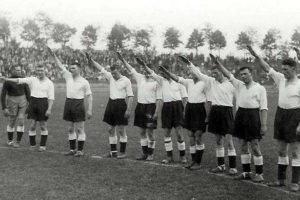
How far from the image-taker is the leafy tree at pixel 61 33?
7474 cm

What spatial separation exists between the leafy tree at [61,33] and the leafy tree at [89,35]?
366 centimetres

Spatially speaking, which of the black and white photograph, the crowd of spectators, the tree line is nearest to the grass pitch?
the black and white photograph

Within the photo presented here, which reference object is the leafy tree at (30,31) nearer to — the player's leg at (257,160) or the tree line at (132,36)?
the tree line at (132,36)

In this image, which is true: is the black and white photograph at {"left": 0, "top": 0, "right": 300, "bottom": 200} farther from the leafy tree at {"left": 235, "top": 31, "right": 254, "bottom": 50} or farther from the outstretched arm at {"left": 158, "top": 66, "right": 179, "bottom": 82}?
the leafy tree at {"left": 235, "top": 31, "right": 254, "bottom": 50}

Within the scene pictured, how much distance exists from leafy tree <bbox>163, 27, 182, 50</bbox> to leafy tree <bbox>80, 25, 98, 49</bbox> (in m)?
13.8

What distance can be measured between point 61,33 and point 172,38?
2023 cm

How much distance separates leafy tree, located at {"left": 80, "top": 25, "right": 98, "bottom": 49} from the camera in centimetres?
8200

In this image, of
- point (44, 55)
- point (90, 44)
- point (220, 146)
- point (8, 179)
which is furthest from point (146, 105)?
point (90, 44)

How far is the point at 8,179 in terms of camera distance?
26.9 feet

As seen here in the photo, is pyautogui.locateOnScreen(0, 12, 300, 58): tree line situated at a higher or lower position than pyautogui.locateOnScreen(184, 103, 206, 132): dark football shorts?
higher

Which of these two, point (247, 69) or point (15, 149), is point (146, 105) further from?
point (15, 149)

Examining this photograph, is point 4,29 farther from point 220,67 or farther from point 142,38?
point 220,67

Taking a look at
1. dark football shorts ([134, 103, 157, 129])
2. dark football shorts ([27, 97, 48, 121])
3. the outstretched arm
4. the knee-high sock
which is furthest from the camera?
dark football shorts ([27, 97, 48, 121])

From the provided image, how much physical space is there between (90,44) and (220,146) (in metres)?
75.5
